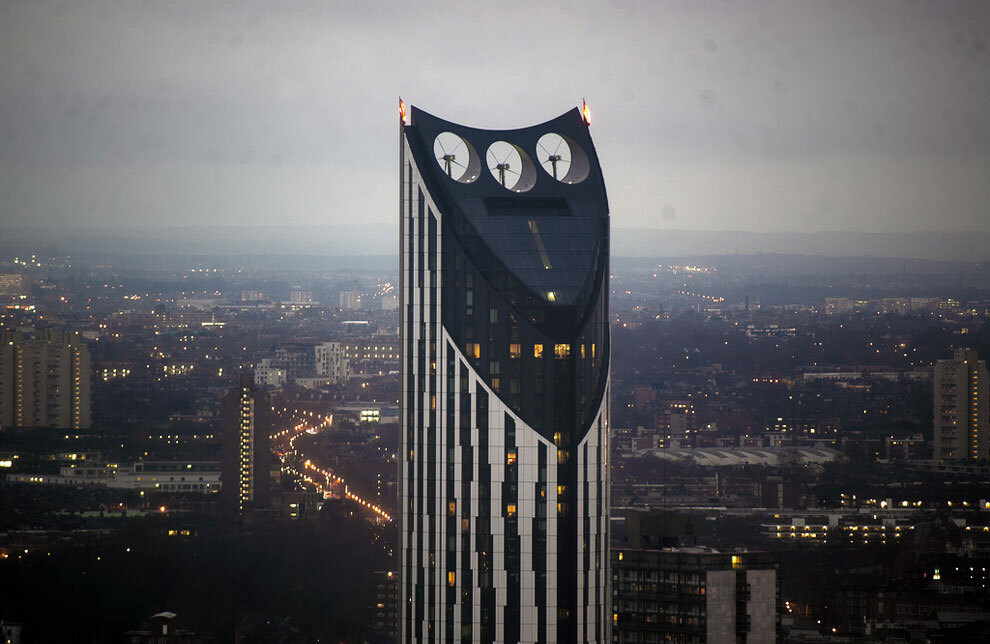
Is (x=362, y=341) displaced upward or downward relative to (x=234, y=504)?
upward

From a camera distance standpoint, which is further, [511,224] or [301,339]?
[301,339]

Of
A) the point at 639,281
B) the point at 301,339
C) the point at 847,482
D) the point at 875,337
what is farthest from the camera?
the point at 301,339

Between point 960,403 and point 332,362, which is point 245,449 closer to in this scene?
point 332,362

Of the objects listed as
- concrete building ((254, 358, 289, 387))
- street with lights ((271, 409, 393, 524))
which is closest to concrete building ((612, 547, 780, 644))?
street with lights ((271, 409, 393, 524))

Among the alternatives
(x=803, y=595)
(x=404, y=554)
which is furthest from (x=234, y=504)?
(x=404, y=554)

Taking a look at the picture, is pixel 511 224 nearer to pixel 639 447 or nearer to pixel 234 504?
pixel 234 504

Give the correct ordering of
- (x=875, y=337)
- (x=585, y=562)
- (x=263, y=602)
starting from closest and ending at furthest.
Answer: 1. (x=585, y=562)
2. (x=263, y=602)
3. (x=875, y=337)

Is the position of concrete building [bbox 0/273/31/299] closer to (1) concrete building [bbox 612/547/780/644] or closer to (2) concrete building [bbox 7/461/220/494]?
(2) concrete building [bbox 7/461/220/494]
